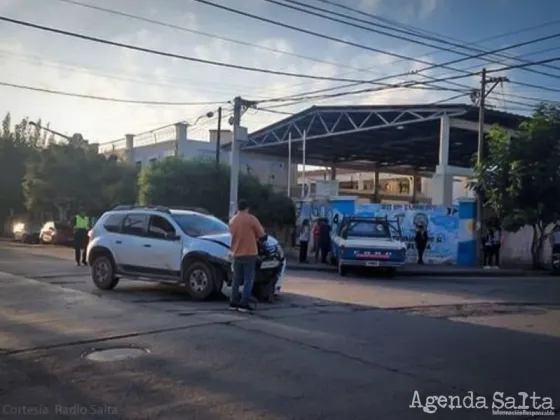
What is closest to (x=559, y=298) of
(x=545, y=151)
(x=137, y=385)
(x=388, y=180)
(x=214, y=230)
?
(x=214, y=230)

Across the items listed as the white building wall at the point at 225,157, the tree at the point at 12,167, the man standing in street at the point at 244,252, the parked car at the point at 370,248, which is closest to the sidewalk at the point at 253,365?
the man standing in street at the point at 244,252

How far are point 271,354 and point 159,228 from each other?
6.52 meters

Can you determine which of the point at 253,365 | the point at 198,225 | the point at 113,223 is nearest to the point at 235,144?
the point at 113,223

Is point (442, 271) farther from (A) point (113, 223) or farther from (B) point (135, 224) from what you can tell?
(A) point (113, 223)

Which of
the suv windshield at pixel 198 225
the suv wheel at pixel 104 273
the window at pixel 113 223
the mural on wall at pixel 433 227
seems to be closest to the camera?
the suv windshield at pixel 198 225

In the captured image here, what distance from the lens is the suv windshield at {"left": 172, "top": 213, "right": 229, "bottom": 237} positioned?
13508 mm

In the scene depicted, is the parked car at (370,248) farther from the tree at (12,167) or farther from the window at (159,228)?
the tree at (12,167)

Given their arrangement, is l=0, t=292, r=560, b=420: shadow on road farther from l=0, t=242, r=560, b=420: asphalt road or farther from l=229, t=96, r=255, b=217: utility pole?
l=229, t=96, r=255, b=217: utility pole

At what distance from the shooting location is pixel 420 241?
26.9 m

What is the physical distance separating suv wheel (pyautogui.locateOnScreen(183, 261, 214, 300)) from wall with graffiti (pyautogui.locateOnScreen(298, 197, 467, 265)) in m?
16.2

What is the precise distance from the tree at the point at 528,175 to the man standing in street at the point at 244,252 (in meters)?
16.2

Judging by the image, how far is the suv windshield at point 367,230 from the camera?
21.8 metres

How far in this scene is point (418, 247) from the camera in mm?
27047

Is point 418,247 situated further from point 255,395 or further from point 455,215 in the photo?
point 255,395
